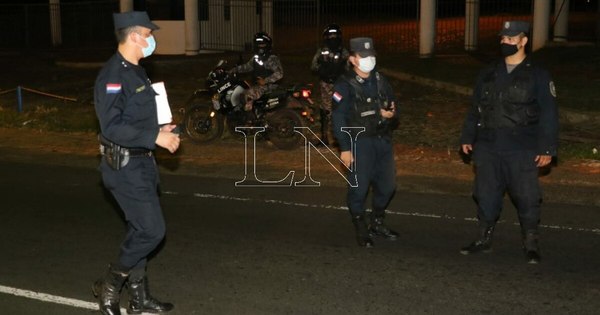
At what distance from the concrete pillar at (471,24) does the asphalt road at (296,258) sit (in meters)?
14.7

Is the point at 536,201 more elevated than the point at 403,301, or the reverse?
the point at 536,201

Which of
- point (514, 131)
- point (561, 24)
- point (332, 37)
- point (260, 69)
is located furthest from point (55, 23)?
point (514, 131)

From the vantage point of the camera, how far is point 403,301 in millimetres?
6242

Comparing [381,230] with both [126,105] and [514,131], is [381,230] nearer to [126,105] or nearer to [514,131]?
[514,131]

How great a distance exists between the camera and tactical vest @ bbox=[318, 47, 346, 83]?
12172 millimetres

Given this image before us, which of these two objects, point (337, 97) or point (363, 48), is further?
point (337, 97)

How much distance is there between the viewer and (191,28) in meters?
25.2

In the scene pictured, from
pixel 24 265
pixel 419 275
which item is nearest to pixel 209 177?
pixel 24 265

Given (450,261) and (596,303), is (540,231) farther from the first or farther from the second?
(596,303)

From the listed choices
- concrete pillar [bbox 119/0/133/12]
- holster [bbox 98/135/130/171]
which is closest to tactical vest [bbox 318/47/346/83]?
holster [bbox 98/135/130/171]

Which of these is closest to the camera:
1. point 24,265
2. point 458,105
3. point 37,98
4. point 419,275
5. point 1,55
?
point 419,275

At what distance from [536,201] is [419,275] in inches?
46.8

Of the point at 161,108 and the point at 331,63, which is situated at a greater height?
the point at 161,108

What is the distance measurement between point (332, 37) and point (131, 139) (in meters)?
6.91
